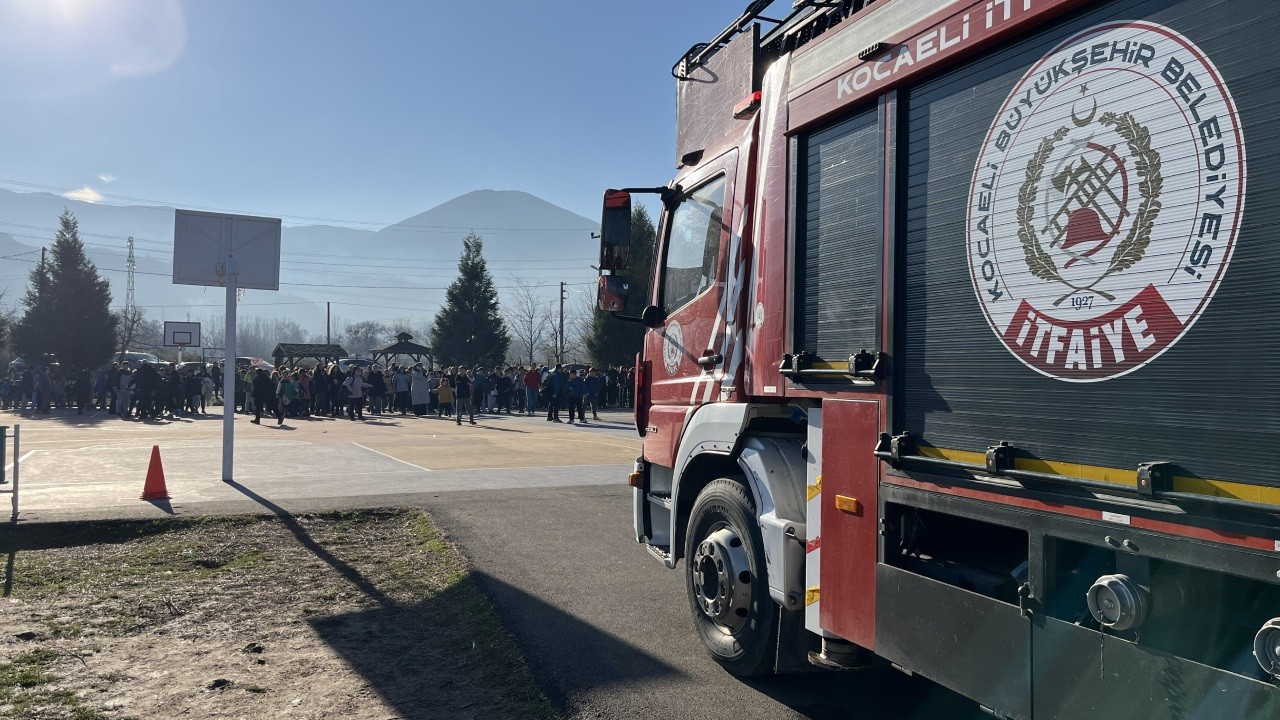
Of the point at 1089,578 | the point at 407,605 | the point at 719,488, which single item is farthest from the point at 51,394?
the point at 1089,578

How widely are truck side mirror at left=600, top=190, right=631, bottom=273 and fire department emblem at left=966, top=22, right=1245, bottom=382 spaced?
123 inches

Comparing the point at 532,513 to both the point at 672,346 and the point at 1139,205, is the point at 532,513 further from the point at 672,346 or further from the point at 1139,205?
the point at 1139,205

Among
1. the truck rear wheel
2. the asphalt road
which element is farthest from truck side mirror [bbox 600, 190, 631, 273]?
the asphalt road

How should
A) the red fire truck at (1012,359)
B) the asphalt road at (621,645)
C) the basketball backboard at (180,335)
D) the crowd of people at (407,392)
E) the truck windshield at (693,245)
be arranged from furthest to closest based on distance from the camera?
the basketball backboard at (180,335) < the crowd of people at (407,392) < the truck windshield at (693,245) < the asphalt road at (621,645) < the red fire truck at (1012,359)

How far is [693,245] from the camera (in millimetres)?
5543

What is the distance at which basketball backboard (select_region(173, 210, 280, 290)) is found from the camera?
1155cm

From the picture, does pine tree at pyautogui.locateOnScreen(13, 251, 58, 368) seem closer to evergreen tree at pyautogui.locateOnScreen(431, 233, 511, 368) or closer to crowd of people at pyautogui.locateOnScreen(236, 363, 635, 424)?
evergreen tree at pyautogui.locateOnScreen(431, 233, 511, 368)

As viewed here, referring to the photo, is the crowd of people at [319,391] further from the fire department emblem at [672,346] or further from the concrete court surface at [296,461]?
the fire department emblem at [672,346]

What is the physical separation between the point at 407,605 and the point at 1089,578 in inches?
179

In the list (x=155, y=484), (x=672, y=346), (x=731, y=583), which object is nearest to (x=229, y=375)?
(x=155, y=484)

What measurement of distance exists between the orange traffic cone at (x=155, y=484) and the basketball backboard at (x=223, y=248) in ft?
8.27

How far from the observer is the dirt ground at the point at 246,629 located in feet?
13.8

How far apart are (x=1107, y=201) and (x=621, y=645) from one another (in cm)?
354

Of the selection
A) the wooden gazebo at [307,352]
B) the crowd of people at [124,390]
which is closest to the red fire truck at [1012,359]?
the crowd of people at [124,390]
